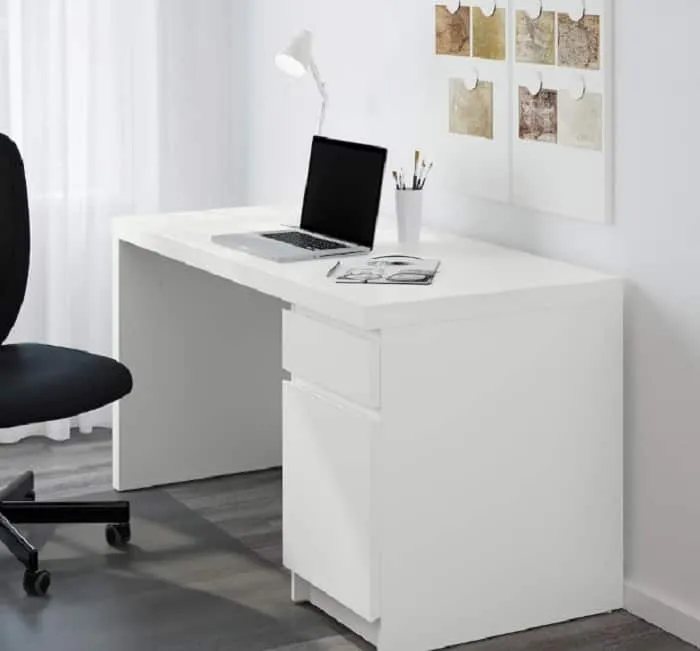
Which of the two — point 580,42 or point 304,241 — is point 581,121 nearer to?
point 580,42

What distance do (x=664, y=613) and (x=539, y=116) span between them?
3.75ft

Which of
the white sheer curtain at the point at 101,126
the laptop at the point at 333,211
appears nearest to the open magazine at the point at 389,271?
the laptop at the point at 333,211

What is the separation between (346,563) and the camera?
10.2 feet

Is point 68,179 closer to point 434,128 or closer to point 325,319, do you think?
point 434,128

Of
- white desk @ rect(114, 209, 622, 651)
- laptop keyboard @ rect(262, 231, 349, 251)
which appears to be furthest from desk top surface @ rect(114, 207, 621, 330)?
laptop keyboard @ rect(262, 231, 349, 251)

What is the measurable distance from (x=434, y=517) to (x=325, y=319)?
0.46 metres

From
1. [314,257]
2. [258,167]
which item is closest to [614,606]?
[314,257]

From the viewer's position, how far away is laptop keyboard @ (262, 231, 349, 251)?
357 cm

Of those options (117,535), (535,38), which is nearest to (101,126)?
(117,535)

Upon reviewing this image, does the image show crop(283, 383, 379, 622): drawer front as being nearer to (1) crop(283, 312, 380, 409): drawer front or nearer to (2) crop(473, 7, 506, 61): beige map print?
(1) crop(283, 312, 380, 409): drawer front

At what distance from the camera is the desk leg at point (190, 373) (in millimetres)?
4141

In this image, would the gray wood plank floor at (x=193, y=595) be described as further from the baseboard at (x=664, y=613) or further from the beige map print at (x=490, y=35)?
the beige map print at (x=490, y=35)

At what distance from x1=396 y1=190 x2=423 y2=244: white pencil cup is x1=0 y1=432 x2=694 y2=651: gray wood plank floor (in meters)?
0.82

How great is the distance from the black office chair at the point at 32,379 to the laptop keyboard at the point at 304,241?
0.49 metres
